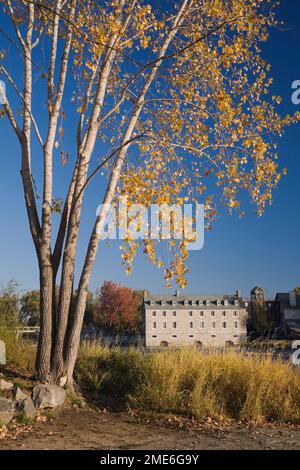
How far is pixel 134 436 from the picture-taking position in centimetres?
676

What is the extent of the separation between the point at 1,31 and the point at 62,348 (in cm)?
537

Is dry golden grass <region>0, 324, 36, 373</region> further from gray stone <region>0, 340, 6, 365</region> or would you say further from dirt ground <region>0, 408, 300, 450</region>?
dirt ground <region>0, 408, 300, 450</region>

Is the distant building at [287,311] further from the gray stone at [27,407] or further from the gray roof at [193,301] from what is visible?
the gray stone at [27,407]

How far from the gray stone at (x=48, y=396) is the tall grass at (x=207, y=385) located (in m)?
1.15

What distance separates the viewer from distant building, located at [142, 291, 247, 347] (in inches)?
2127

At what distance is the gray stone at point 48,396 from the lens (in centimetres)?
782

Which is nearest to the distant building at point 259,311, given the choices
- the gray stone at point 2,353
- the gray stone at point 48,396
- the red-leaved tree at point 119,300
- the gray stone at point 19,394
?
the red-leaved tree at point 119,300

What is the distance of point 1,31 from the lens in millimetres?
6117

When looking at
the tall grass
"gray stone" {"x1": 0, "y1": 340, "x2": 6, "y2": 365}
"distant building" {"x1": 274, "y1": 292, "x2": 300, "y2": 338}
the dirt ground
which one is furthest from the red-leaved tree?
the dirt ground

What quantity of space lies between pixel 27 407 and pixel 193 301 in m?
51.1

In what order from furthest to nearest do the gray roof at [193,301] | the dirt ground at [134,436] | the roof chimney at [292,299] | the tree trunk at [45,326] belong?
the roof chimney at [292,299], the gray roof at [193,301], the tree trunk at [45,326], the dirt ground at [134,436]

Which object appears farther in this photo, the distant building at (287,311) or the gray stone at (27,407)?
the distant building at (287,311)

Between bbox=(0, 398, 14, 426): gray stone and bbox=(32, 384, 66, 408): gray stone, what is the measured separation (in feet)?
2.14
